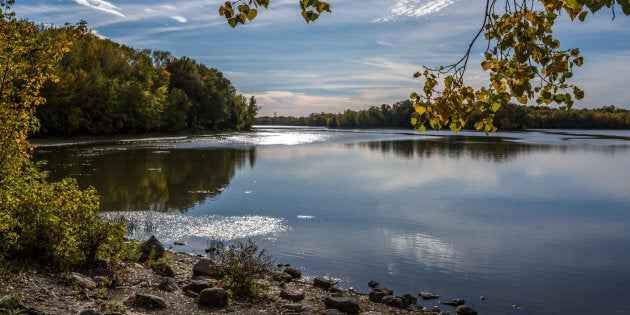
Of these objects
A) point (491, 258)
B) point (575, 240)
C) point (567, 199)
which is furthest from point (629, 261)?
point (567, 199)

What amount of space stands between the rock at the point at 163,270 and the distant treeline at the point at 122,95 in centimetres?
5984

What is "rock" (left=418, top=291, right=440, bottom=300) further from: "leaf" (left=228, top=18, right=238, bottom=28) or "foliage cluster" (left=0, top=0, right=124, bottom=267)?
"leaf" (left=228, top=18, right=238, bottom=28)

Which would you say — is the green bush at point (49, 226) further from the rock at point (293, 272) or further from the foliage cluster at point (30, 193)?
the rock at point (293, 272)

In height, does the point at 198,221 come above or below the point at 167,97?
below

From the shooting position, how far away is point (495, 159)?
51.6 meters

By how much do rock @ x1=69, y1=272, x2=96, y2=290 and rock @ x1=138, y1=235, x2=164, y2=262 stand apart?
310 centimetres

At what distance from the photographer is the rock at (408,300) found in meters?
11.1

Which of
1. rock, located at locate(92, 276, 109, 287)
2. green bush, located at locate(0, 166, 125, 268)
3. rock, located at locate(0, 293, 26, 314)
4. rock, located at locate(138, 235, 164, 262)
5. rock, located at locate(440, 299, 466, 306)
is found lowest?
rock, located at locate(440, 299, 466, 306)

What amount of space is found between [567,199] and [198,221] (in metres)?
20.6

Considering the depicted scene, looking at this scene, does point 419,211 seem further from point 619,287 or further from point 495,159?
point 495,159

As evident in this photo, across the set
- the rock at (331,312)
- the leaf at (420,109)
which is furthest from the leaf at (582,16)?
the rock at (331,312)

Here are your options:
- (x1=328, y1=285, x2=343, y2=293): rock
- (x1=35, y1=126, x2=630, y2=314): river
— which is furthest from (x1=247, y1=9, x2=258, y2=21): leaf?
(x1=35, y1=126, x2=630, y2=314): river

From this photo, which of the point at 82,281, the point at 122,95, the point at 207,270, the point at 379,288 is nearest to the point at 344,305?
the point at 379,288

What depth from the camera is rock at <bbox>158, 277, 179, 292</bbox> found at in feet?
33.6
